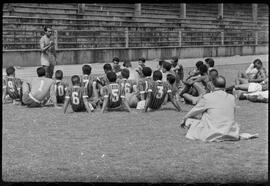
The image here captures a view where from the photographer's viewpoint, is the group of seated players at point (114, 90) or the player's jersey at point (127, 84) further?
the player's jersey at point (127, 84)

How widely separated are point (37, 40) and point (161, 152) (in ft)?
51.7

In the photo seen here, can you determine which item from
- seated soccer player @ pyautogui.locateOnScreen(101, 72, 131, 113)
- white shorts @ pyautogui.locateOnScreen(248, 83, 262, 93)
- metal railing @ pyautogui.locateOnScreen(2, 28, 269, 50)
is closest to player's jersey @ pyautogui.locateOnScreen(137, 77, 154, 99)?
seated soccer player @ pyautogui.locateOnScreen(101, 72, 131, 113)

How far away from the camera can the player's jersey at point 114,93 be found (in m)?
9.66

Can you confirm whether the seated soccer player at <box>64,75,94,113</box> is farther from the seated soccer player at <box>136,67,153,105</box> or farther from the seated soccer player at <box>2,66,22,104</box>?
the seated soccer player at <box>2,66,22,104</box>

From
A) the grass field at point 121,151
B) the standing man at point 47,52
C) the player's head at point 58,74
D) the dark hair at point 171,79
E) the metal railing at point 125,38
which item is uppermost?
the metal railing at point 125,38

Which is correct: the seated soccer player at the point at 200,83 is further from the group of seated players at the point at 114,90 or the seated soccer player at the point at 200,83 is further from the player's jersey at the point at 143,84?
the player's jersey at the point at 143,84

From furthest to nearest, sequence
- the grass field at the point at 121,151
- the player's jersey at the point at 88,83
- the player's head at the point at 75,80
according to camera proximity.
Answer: the player's jersey at the point at 88,83 < the player's head at the point at 75,80 < the grass field at the point at 121,151

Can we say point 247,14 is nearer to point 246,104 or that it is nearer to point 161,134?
point 246,104

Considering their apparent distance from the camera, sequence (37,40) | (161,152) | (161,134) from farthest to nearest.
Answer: (37,40) → (161,134) → (161,152)

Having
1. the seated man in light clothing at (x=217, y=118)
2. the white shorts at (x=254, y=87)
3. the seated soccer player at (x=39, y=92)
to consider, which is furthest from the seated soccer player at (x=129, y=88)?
the seated man in light clothing at (x=217, y=118)

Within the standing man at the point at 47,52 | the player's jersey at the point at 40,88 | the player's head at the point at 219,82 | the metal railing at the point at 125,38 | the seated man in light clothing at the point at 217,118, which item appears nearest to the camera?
the seated man in light clothing at the point at 217,118

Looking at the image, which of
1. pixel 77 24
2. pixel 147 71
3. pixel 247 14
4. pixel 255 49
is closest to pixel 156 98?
pixel 147 71

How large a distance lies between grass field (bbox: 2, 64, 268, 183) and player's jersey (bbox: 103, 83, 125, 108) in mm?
289

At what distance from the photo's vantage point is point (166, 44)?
91.4 ft
